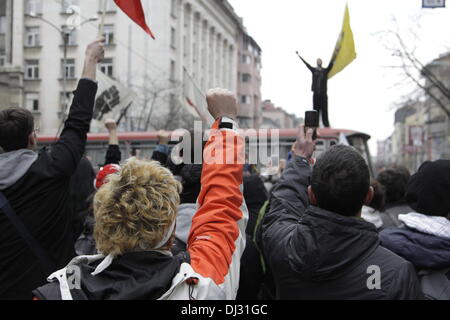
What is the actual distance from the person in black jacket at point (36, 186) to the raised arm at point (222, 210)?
1124mm

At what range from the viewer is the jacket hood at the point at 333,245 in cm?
205

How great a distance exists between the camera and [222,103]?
84.0 inches

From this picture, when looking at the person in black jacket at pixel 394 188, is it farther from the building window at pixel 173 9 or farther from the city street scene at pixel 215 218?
the building window at pixel 173 9

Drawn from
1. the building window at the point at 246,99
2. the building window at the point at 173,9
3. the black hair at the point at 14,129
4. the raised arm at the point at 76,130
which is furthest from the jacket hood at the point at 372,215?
the building window at the point at 246,99

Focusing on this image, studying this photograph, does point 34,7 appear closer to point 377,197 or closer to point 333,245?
point 377,197

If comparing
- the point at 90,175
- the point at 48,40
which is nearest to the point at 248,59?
the point at 48,40

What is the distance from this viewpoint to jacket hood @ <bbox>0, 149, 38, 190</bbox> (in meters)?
2.77

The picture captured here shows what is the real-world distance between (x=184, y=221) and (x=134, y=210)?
1.03 metres

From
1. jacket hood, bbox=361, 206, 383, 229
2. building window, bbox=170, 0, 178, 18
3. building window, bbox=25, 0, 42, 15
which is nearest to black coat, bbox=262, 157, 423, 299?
jacket hood, bbox=361, 206, 383, 229

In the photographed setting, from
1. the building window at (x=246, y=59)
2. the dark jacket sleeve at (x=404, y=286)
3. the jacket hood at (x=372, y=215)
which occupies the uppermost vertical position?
the building window at (x=246, y=59)

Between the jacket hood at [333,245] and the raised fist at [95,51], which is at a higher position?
the raised fist at [95,51]

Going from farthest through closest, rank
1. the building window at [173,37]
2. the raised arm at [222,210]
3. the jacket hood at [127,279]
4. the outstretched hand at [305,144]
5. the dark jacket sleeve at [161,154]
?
the building window at [173,37]
the dark jacket sleeve at [161,154]
the outstretched hand at [305,144]
the raised arm at [222,210]
the jacket hood at [127,279]
